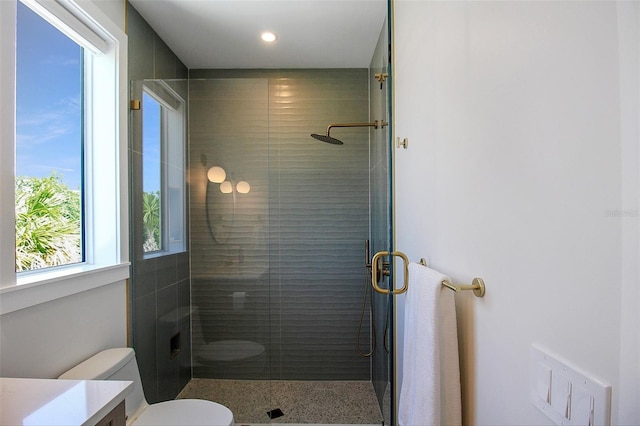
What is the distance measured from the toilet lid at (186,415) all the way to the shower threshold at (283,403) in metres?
0.39

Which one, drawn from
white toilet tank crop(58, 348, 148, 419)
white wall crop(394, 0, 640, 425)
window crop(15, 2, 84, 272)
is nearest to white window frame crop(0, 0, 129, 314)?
window crop(15, 2, 84, 272)

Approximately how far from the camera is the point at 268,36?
2.24 metres

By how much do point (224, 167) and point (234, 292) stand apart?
0.80m

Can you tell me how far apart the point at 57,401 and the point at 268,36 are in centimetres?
225

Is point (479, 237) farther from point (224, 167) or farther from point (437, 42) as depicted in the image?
point (224, 167)

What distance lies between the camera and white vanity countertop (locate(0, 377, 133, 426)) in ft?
2.27

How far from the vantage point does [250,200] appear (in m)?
2.06

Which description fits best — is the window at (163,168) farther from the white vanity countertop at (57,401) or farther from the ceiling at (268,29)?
the white vanity countertop at (57,401)

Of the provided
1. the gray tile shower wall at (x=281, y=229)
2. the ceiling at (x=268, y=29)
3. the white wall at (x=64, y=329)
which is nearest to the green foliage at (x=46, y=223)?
the white wall at (x=64, y=329)

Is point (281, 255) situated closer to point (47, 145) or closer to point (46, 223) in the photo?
point (46, 223)

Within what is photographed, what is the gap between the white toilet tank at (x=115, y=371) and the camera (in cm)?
139

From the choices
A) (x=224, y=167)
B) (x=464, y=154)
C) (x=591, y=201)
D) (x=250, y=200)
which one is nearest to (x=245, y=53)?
(x=224, y=167)

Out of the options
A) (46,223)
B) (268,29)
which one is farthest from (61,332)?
(268,29)

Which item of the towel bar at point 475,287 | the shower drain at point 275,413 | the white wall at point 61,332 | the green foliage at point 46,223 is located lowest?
the shower drain at point 275,413
